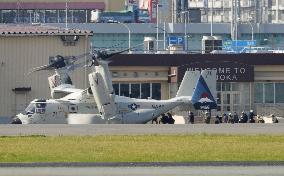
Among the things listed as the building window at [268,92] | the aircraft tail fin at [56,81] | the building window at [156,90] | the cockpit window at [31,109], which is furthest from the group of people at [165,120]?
the building window at [268,92]

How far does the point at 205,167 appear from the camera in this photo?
32875 millimetres

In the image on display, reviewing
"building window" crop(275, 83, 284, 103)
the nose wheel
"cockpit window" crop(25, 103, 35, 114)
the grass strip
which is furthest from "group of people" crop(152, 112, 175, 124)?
the grass strip

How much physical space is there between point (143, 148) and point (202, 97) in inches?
1397

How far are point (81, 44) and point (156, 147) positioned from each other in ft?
116

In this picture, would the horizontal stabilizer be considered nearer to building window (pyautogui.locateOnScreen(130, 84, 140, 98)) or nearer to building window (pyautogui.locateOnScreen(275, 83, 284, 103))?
building window (pyautogui.locateOnScreen(130, 84, 140, 98))

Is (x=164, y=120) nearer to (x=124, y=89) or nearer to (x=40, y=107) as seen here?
(x=40, y=107)

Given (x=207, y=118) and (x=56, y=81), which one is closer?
(x=207, y=118)

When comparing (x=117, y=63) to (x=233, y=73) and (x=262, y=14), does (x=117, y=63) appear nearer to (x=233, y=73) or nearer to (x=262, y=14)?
(x=233, y=73)

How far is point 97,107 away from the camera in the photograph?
228 ft

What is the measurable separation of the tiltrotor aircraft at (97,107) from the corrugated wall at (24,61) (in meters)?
3.71

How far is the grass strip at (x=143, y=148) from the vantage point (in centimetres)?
3500

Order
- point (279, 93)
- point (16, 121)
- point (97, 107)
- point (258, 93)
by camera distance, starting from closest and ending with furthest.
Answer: point (16, 121) → point (97, 107) → point (258, 93) → point (279, 93)

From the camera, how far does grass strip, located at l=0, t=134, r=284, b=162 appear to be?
3500cm

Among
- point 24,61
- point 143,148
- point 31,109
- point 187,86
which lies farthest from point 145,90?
point 143,148
